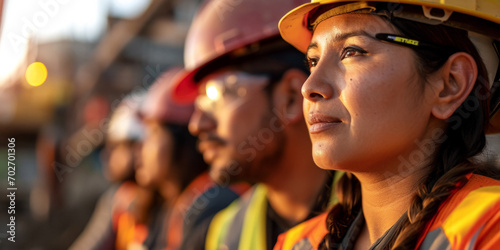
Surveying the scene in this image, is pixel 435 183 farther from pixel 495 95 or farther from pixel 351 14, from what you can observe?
pixel 351 14

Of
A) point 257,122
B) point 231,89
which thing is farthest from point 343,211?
point 231,89

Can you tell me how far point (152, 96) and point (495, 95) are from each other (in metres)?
3.93

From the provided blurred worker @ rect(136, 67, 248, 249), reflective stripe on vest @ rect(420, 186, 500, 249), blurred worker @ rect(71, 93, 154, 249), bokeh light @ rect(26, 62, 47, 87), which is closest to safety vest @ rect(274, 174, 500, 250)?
reflective stripe on vest @ rect(420, 186, 500, 249)

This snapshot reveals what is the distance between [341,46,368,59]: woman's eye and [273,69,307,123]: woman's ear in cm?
121

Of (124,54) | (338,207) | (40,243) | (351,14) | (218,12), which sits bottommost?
(40,243)

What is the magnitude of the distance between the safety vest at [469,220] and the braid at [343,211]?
433mm

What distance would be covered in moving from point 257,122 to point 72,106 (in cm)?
946

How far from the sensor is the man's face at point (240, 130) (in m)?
3.12

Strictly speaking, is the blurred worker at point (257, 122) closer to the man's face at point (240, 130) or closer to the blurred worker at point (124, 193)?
the man's face at point (240, 130)

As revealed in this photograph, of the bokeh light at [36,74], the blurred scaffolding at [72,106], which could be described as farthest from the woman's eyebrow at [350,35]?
the bokeh light at [36,74]

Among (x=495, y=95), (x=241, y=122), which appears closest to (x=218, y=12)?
(x=241, y=122)

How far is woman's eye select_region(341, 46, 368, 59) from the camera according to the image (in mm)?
1819

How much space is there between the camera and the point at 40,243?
919cm

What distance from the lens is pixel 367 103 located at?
1.74 metres
